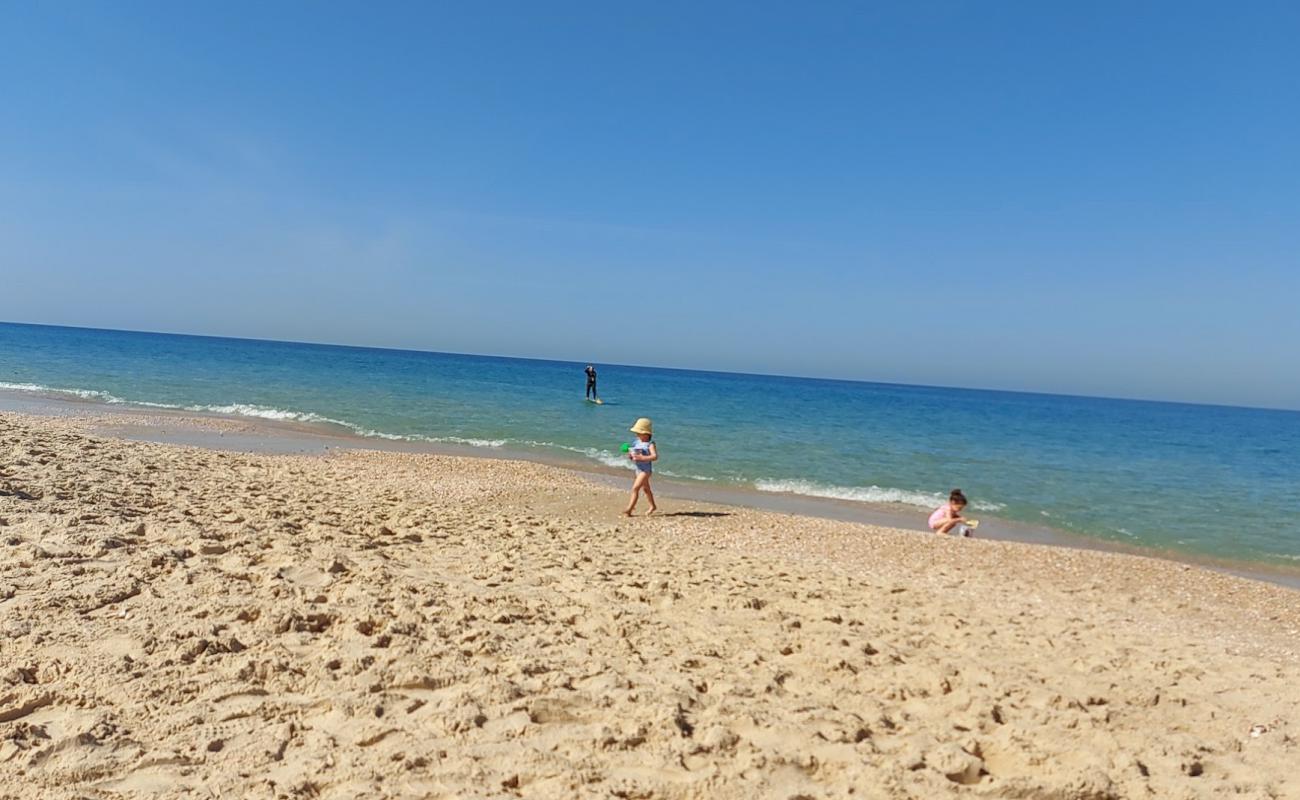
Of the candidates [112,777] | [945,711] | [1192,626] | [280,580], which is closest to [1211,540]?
[1192,626]

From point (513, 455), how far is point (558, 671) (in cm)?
1531

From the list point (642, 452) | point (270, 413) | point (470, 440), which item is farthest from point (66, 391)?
point (642, 452)

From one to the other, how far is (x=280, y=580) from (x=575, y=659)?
2.40m

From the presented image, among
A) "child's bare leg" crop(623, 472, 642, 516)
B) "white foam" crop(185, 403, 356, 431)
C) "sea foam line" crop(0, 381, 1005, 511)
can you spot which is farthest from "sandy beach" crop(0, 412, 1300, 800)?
"white foam" crop(185, 403, 356, 431)

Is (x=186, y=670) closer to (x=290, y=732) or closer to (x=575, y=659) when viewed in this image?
(x=290, y=732)

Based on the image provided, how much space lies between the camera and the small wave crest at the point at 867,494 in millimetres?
16078

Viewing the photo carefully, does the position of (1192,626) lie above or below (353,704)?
below

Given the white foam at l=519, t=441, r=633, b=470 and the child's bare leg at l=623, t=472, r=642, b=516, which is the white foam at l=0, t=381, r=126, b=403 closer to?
the white foam at l=519, t=441, r=633, b=470

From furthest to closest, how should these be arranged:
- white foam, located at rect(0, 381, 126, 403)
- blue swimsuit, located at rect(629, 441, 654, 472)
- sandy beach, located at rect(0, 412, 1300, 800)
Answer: white foam, located at rect(0, 381, 126, 403) → blue swimsuit, located at rect(629, 441, 654, 472) → sandy beach, located at rect(0, 412, 1300, 800)

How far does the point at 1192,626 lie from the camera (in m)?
7.64

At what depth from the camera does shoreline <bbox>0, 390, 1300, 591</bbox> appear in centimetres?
1284

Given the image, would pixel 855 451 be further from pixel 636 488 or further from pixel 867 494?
pixel 636 488

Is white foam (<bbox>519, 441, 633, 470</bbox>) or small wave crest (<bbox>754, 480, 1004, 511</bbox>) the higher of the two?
white foam (<bbox>519, 441, 633, 470</bbox>)

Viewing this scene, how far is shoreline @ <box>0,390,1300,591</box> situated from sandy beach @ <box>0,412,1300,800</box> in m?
4.43
